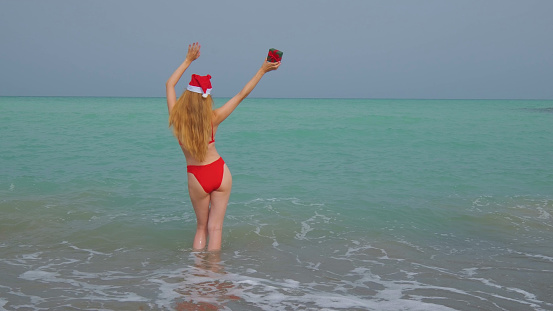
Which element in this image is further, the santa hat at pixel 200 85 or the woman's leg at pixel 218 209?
the woman's leg at pixel 218 209

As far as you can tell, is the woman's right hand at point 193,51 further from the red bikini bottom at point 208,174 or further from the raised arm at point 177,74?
the red bikini bottom at point 208,174

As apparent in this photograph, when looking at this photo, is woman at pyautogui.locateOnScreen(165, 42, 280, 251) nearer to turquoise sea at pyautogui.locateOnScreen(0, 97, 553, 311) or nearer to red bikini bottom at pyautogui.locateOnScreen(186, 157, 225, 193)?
red bikini bottom at pyautogui.locateOnScreen(186, 157, 225, 193)

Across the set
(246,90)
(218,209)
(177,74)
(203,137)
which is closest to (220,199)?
(218,209)

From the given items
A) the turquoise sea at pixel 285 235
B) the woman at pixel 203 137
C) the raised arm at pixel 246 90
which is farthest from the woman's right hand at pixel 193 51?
the turquoise sea at pixel 285 235

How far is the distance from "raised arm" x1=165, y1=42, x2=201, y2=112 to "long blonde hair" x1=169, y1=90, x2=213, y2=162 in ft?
A: 0.61

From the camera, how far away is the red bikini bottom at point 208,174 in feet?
16.0

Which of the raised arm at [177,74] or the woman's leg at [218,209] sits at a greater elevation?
the raised arm at [177,74]

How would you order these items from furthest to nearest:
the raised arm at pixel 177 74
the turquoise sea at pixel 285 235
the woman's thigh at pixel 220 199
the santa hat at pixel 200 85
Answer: the woman's thigh at pixel 220 199, the raised arm at pixel 177 74, the santa hat at pixel 200 85, the turquoise sea at pixel 285 235

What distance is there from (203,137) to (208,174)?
41 centimetres

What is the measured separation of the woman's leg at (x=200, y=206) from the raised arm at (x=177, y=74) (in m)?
0.72

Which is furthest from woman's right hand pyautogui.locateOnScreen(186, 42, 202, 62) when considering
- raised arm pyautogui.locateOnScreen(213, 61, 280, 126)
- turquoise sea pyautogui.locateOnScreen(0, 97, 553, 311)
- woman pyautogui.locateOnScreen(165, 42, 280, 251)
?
turquoise sea pyautogui.locateOnScreen(0, 97, 553, 311)

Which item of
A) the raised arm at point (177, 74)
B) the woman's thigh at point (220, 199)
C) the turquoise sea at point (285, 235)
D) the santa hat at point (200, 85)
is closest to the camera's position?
the turquoise sea at point (285, 235)

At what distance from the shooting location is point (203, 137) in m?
4.63

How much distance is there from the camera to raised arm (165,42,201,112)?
484 centimetres
